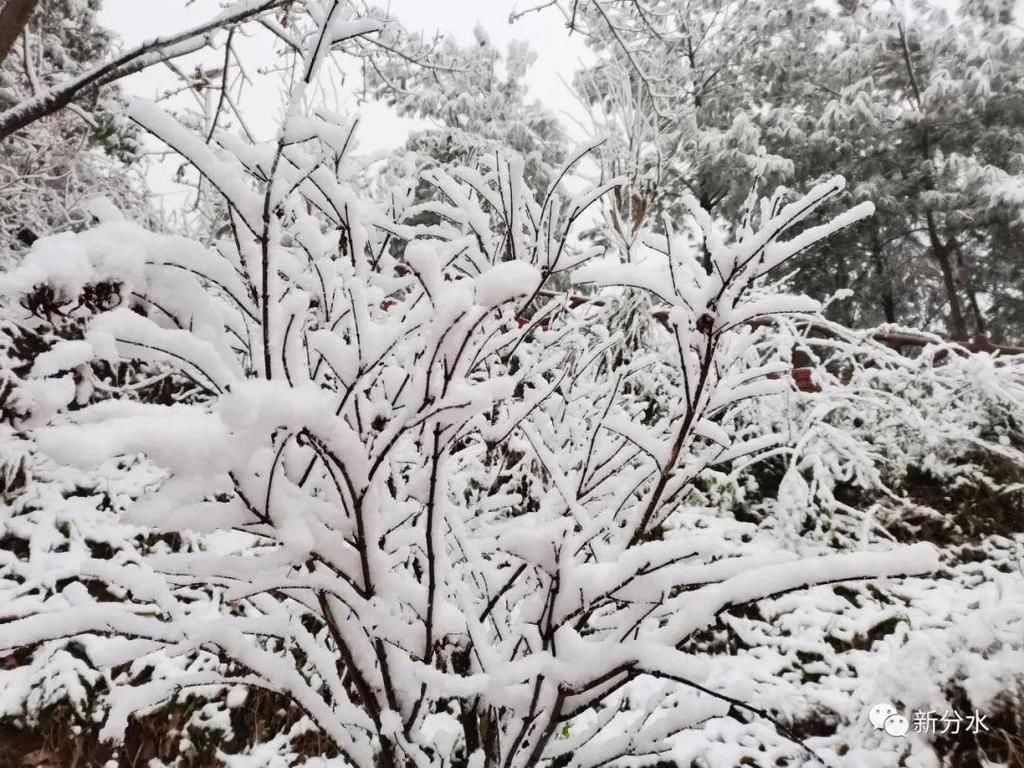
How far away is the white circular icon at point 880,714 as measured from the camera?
210 cm

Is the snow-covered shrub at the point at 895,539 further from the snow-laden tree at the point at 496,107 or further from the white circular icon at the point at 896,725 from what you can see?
A: the snow-laden tree at the point at 496,107

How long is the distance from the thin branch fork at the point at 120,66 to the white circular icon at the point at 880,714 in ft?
10.2

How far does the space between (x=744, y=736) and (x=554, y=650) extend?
188 centimetres

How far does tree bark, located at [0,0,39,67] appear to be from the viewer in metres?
1.73

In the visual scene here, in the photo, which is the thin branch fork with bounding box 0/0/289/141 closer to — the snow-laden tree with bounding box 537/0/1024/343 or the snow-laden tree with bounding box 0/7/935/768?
the snow-laden tree with bounding box 0/7/935/768

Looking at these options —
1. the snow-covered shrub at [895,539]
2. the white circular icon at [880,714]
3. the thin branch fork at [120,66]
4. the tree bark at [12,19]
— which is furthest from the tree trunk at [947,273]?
the tree bark at [12,19]

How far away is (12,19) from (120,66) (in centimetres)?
30

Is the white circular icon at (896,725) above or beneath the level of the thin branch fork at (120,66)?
beneath

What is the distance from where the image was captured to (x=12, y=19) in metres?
1.74

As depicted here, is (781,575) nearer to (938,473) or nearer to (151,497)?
(151,497)

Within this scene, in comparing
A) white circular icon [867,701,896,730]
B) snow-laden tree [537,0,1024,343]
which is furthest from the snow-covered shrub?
snow-laden tree [537,0,1024,343]

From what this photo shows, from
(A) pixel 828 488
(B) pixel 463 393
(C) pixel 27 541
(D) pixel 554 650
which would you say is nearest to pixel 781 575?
(D) pixel 554 650

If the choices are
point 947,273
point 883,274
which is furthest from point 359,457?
point 947,273

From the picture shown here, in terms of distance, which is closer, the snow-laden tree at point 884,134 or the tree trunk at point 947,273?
the snow-laden tree at point 884,134
